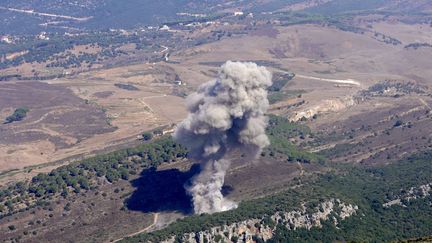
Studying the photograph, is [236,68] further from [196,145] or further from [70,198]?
[70,198]

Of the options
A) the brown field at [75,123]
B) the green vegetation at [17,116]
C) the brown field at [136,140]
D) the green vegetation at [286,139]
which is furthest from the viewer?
the green vegetation at [17,116]

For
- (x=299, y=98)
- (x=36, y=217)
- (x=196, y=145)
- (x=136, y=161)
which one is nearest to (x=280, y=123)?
(x=299, y=98)

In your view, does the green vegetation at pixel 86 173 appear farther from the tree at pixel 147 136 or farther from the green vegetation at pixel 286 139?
the tree at pixel 147 136

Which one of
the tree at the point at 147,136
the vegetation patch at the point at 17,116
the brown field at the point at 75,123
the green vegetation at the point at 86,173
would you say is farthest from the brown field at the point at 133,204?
the vegetation patch at the point at 17,116

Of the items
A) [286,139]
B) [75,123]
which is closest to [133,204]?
[286,139]

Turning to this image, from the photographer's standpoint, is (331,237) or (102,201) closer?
(331,237)

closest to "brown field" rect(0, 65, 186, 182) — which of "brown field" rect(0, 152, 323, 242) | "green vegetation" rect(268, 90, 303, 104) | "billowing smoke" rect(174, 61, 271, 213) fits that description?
"green vegetation" rect(268, 90, 303, 104)
